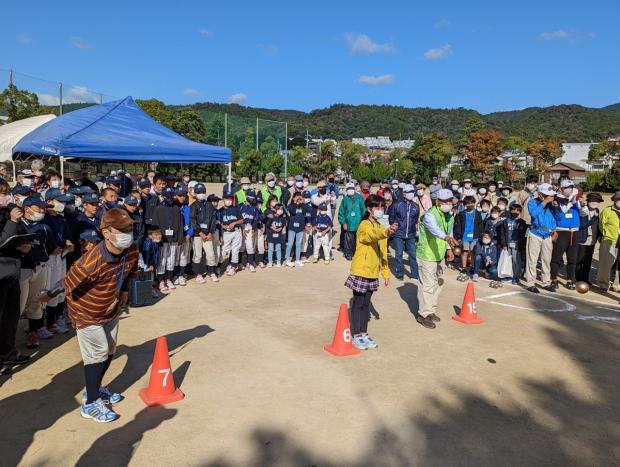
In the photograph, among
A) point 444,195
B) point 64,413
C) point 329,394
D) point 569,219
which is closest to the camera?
point 64,413

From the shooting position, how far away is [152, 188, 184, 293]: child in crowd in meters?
8.50

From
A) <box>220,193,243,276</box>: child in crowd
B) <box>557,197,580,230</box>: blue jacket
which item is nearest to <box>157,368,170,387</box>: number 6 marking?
<box>220,193,243,276</box>: child in crowd

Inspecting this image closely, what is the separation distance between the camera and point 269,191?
11.9 m

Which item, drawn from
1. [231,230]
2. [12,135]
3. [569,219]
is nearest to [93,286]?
[231,230]

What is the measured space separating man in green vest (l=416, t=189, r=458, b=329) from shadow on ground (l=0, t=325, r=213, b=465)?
3620 millimetres

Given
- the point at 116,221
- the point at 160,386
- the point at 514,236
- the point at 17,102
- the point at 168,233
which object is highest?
the point at 17,102

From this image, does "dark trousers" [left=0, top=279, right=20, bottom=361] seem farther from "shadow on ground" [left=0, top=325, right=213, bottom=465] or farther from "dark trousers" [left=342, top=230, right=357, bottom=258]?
"dark trousers" [left=342, top=230, right=357, bottom=258]

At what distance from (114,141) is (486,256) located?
9.11 metres

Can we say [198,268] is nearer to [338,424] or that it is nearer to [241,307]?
[241,307]

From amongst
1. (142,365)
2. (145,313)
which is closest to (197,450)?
(142,365)

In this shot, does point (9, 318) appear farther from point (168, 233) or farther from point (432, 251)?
point (432, 251)

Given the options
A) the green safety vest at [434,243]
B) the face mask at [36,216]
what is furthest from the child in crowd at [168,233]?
the green safety vest at [434,243]

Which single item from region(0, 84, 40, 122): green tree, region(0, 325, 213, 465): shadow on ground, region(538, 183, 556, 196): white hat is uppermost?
region(0, 84, 40, 122): green tree

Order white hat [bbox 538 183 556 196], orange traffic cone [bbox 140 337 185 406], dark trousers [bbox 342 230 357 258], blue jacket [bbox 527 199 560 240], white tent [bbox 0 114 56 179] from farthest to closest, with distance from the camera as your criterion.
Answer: white tent [bbox 0 114 56 179] < dark trousers [bbox 342 230 357 258] < blue jacket [bbox 527 199 560 240] < white hat [bbox 538 183 556 196] < orange traffic cone [bbox 140 337 185 406]
